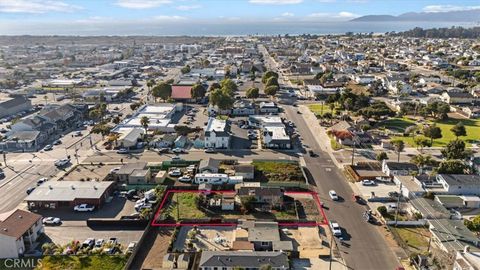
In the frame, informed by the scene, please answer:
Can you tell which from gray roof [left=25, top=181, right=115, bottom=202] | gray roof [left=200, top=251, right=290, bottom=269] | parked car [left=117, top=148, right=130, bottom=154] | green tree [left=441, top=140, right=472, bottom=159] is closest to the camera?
gray roof [left=200, top=251, right=290, bottom=269]

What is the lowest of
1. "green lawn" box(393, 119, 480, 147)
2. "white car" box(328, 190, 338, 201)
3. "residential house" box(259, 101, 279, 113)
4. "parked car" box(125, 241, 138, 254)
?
"parked car" box(125, 241, 138, 254)

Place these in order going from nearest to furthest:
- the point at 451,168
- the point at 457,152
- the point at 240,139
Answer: the point at 451,168
the point at 457,152
the point at 240,139

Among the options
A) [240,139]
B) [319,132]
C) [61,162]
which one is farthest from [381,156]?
[61,162]

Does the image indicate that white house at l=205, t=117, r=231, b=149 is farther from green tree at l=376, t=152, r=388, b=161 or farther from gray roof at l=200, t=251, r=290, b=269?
gray roof at l=200, t=251, r=290, b=269

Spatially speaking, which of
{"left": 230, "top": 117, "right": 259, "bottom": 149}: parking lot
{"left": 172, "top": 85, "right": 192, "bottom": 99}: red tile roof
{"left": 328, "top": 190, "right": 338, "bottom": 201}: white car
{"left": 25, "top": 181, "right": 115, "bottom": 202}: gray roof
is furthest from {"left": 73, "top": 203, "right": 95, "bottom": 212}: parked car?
{"left": 172, "top": 85, "right": 192, "bottom": 99}: red tile roof

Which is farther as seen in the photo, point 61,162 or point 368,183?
point 61,162

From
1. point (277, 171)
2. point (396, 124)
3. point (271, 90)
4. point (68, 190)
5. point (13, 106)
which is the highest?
point (271, 90)

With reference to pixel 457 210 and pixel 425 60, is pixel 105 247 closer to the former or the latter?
pixel 457 210

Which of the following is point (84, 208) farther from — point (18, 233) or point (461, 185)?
point (461, 185)
